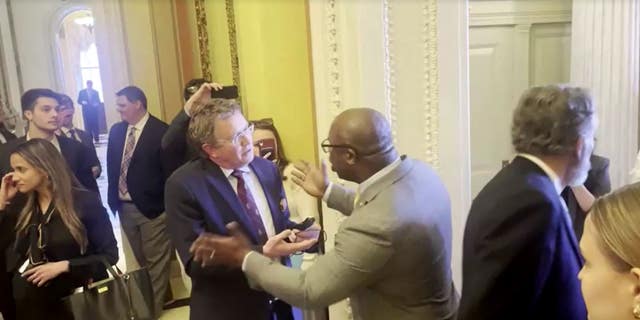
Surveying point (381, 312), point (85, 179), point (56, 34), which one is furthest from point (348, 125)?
point (85, 179)

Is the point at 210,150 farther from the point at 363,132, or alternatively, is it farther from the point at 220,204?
the point at 363,132

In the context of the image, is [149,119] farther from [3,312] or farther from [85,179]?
[3,312]

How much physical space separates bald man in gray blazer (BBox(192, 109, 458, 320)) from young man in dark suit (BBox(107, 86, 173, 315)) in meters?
1.28

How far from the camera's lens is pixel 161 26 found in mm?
2475

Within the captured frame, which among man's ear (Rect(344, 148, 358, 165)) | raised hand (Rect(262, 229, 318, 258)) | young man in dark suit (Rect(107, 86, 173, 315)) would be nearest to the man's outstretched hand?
raised hand (Rect(262, 229, 318, 258))

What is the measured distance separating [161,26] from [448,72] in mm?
1264

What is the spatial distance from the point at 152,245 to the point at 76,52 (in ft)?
3.15

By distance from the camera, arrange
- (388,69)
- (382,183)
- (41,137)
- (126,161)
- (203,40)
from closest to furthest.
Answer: (382,183)
(388,69)
(41,137)
(203,40)
(126,161)

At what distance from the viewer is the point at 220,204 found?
5.43 feet

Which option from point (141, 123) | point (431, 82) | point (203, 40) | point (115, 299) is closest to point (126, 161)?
point (141, 123)

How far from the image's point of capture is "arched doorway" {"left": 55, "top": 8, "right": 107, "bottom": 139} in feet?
7.18

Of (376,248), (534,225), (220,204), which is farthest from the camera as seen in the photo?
(220,204)

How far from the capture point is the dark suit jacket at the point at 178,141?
87.7 inches

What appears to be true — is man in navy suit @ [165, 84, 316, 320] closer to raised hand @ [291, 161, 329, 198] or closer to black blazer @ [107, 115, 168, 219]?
raised hand @ [291, 161, 329, 198]
